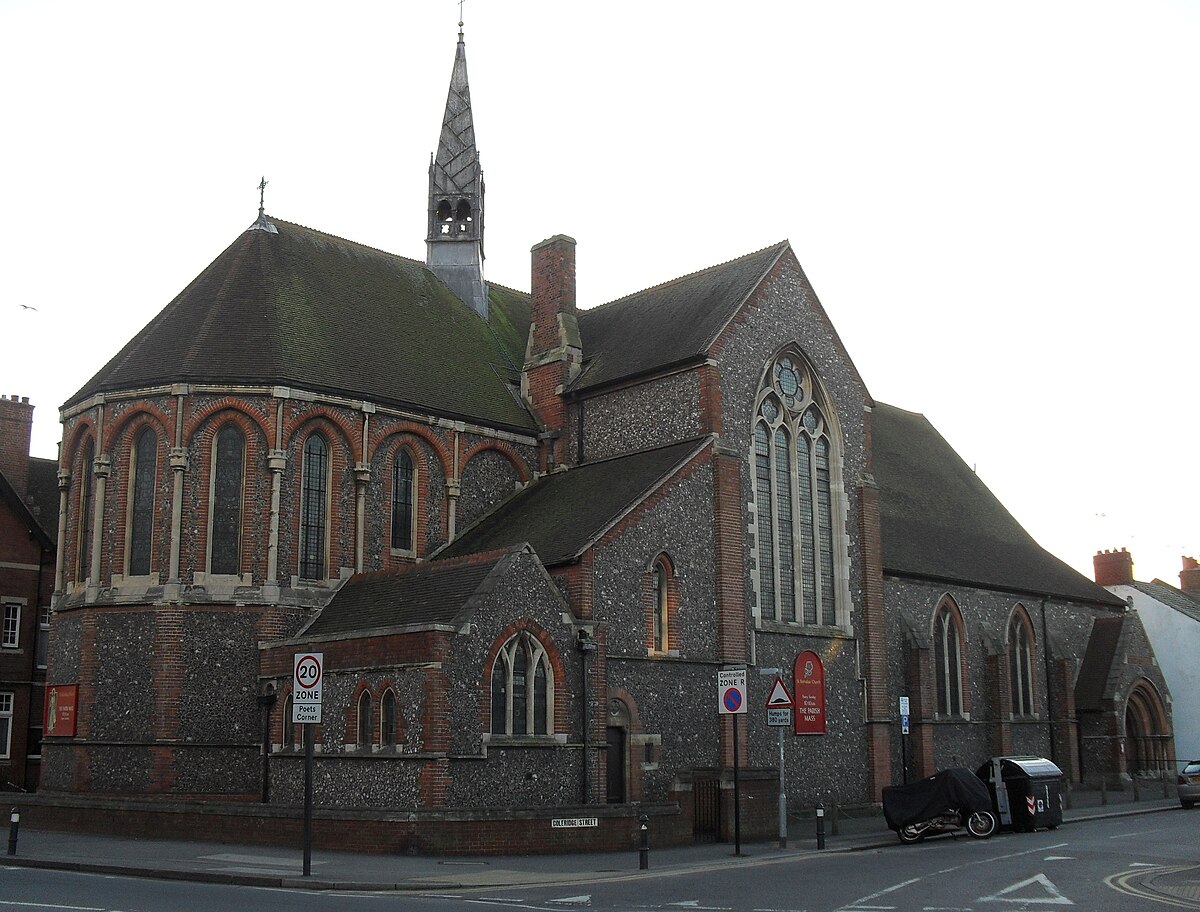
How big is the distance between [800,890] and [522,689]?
9088 mm

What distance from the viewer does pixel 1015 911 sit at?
15.0 metres

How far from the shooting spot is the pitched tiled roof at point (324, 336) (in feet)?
99.3

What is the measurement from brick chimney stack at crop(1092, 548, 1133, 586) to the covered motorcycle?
92.1 ft

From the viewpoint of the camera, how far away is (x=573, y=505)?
3039 centimetres

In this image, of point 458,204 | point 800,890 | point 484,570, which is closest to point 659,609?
point 484,570

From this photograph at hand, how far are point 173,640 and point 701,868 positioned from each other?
13.4 meters

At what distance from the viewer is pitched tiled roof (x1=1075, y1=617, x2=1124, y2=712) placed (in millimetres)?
42969

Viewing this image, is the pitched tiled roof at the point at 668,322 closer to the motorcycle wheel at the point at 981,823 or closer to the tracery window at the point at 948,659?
the tracery window at the point at 948,659

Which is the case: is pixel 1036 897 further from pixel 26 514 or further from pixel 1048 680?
pixel 26 514

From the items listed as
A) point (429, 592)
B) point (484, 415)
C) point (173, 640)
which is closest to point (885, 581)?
point (484, 415)

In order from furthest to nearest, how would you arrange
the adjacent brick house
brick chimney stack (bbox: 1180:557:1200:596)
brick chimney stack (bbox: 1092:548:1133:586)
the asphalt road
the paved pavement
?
1. brick chimney stack (bbox: 1180:557:1200:596)
2. brick chimney stack (bbox: 1092:548:1133:586)
3. the adjacent brick house
4. the paved pavement
5. the asphalt road

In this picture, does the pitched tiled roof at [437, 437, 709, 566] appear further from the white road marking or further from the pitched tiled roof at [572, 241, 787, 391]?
the white road marking

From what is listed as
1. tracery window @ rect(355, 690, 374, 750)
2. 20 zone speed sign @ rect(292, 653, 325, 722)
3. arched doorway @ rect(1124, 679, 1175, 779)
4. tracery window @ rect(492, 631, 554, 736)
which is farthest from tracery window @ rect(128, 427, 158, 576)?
arched doorway @ rect(1124, 679, 1175, 779)

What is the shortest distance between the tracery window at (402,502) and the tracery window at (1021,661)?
67.3ft
